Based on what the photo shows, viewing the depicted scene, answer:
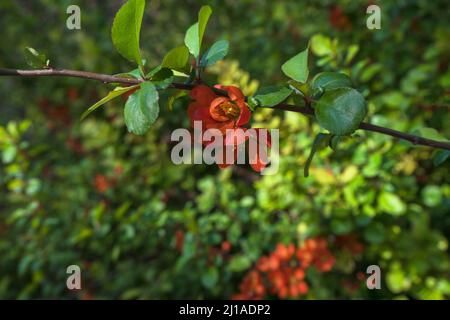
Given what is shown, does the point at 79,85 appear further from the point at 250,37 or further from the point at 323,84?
the point at 323,84

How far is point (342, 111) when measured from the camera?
565mm

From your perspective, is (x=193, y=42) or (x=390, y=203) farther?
(x=390, y=203)

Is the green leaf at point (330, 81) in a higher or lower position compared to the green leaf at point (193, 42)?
lower

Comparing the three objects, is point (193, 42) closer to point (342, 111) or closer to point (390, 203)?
point (342, 111)

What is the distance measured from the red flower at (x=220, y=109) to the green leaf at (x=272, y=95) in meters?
0.02

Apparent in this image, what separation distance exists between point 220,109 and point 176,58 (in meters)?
0.08

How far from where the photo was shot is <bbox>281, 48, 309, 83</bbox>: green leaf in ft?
2.03

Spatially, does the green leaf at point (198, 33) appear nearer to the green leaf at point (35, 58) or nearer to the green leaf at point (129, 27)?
the green leaf at point (129, 27)

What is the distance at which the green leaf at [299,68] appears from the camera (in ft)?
2.03

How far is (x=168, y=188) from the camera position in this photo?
1751 millimetres

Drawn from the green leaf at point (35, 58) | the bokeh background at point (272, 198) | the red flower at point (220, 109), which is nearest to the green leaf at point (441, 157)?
the bokeh background at point (272, 198)

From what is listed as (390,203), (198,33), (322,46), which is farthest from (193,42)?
(390,203)

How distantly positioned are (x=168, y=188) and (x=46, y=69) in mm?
1167
